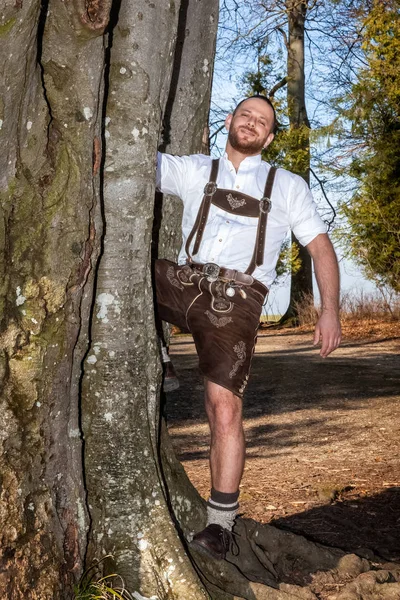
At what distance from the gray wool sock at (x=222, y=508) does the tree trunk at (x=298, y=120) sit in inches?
653

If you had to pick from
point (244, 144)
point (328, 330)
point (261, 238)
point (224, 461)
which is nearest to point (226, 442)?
point (224, 461)

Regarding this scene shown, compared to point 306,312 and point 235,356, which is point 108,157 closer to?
point 235,356

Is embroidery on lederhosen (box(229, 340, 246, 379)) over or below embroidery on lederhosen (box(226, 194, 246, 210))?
below

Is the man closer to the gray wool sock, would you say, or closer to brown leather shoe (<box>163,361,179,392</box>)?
the gray wool sock

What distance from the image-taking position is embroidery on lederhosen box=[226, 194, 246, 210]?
14.1ft

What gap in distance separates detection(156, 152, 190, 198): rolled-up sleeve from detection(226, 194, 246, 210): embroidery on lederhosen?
0.25 metres

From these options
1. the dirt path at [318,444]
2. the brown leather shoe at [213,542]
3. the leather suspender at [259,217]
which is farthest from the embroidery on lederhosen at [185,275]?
the dirt path at [318,444]

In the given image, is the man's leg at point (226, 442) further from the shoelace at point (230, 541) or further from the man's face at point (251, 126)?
the man's face at point (251, 126)

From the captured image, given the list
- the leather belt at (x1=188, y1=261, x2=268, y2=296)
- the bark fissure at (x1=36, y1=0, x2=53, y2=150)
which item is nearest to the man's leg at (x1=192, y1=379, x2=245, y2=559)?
the leather belt at (x1=188, y1=261, x2=268, y2=296)

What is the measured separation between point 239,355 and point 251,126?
4.31 ft

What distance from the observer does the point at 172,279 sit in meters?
4.34

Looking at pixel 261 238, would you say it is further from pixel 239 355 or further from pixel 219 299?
pixel 239 355

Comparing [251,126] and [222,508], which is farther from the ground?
[251,126]

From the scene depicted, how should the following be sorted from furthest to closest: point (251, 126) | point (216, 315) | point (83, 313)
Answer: point (251, 126) < point (216, 315) < point (83, 313)
